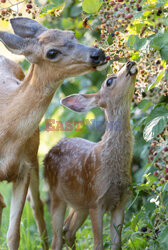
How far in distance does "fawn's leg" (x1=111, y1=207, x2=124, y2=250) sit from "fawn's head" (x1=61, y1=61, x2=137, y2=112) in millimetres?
1109

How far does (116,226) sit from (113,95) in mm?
1358

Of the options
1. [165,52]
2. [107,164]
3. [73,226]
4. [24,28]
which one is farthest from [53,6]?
[73,226]

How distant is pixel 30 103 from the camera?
195 inches

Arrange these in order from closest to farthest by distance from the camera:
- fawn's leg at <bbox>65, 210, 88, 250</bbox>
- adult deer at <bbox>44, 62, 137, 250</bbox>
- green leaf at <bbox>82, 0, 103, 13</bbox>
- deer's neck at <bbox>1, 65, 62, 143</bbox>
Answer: green leaf at <bbox>82, 0, 103, 13</bbox> < deer's neck at <bbox>1, 65, 62, 143</bbox> < adult deer at <bbox>44, 62, 137, 250</bbox> < fawn's leg at <bbox>65, 210, 88, 250</bbox>

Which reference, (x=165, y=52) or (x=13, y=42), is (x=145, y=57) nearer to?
(x=165, y=52)

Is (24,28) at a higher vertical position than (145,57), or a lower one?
higher

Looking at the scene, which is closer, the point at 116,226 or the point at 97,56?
the point at 97,56

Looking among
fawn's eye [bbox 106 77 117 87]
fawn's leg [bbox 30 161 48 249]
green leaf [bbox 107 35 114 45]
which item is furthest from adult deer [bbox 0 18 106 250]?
fawn's leg [bbox 30 161 48 249]

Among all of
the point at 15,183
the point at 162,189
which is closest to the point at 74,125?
the point at 15,183

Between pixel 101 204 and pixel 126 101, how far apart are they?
1086mm

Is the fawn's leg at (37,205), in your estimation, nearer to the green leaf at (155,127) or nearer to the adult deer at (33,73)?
the adult deer at (33,73)

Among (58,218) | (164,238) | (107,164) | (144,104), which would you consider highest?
(144,104)

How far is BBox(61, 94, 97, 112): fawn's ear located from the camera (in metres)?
5.50

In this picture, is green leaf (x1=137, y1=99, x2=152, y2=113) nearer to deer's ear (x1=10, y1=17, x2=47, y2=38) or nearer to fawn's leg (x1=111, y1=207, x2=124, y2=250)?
fawn's leg (x1=111, y1=207, x2=124, y2=250)
